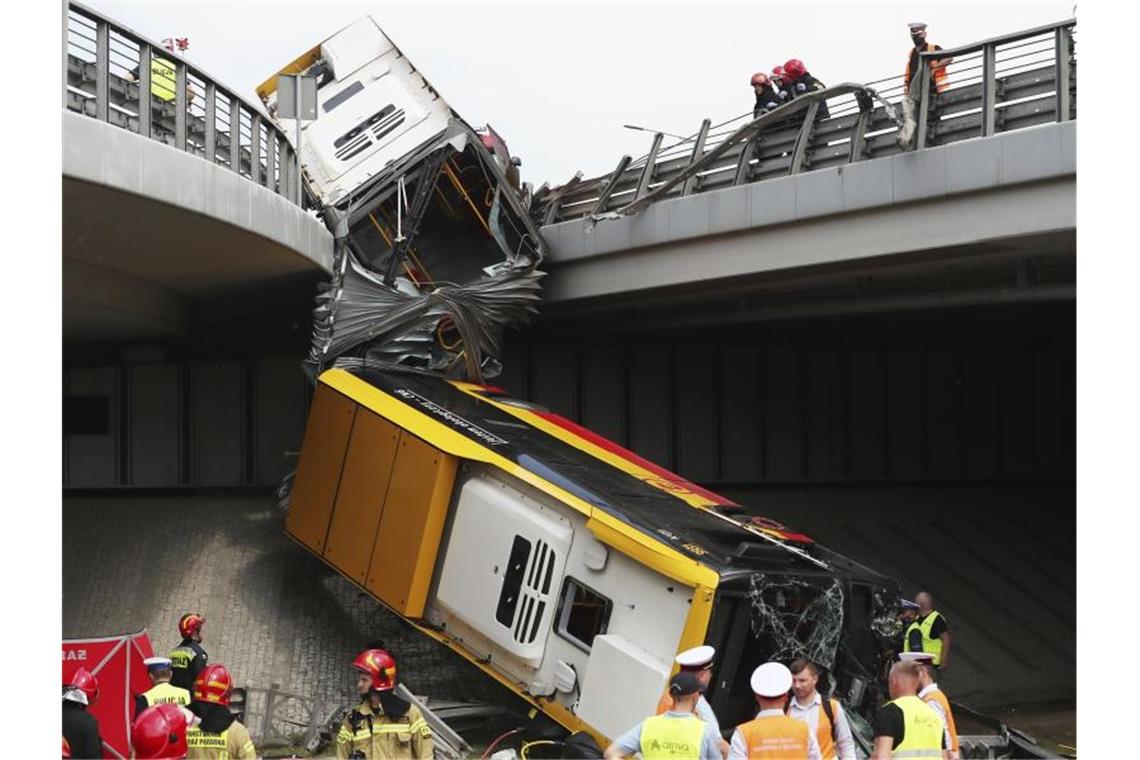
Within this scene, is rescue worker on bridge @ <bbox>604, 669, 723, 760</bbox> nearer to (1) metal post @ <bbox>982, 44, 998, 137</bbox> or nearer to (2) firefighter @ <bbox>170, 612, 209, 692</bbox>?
(2) firefighter @ <bbox>170, 612, 209, 692</bbox>

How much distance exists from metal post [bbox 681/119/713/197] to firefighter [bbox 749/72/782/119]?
91 cm

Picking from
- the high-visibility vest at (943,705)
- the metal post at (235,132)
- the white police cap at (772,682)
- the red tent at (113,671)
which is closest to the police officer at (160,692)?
the red tent at (113,671)

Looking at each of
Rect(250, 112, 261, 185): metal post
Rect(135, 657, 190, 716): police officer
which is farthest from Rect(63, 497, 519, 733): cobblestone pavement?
Rect(135, 657, 190, 716): police officer

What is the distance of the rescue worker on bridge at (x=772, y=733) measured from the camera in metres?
7.48

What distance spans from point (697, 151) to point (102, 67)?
25.1 ft

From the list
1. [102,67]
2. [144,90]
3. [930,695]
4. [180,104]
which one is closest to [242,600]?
[180,104]

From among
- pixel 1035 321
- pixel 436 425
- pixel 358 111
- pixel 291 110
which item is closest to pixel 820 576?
pixel 436 425

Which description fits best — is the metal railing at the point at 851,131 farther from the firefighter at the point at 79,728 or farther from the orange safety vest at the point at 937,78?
the firefighter at the point at 79,728

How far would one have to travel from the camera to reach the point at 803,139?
16.7 metres

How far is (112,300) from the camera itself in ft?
58.7

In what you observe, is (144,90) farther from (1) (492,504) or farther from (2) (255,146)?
(1) (492,504)

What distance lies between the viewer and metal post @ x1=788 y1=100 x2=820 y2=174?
16.6 meters

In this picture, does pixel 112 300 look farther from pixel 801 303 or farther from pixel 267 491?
pixel 801 303
